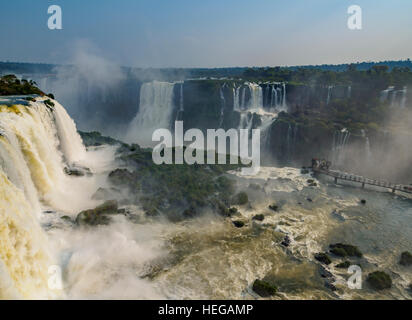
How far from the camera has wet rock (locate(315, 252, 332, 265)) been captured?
13659mm

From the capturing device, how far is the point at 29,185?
13.4 m

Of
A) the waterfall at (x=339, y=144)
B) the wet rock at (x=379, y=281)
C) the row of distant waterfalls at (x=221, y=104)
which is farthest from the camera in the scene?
the row of distant waterfalls at (x=221, y=104)

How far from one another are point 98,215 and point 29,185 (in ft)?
12.0

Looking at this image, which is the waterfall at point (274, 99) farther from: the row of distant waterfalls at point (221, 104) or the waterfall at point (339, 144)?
the waterfall at point (339, 144)

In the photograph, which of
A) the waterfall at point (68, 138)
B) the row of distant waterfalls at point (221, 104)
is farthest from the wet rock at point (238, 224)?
the row of distant waterfalls at point (221, 104)

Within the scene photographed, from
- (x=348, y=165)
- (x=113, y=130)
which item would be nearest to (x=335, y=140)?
(x=348, y=165)

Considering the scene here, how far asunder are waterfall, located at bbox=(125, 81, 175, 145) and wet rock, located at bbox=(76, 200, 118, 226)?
2828 cm

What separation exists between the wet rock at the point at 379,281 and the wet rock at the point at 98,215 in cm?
1325

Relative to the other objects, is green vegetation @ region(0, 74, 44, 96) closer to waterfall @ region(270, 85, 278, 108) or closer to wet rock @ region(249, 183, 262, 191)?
wet rock @ region(249, 183, 262, 191)

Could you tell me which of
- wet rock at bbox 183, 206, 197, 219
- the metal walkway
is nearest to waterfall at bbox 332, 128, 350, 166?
the metal walkway

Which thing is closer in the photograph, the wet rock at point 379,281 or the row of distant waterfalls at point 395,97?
the wet rock at point 379,281

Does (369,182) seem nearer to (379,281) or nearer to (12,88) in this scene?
(379,281)

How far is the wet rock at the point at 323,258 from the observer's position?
13659 millimetres

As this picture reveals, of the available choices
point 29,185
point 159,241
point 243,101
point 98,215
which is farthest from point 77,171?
point 243,101
